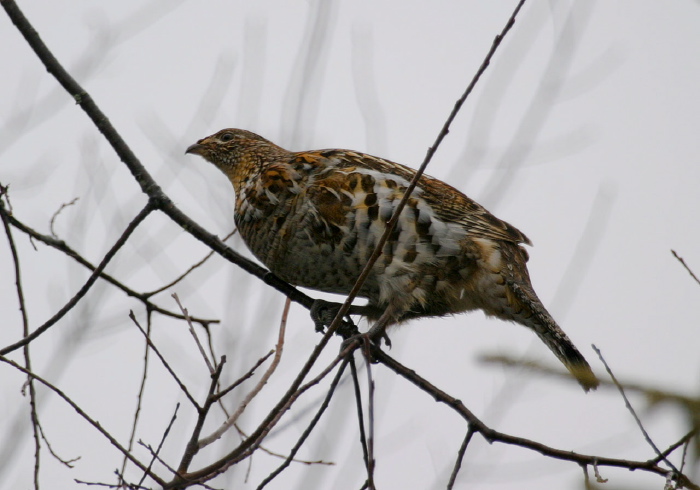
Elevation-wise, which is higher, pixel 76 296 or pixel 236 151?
pixel 236 151

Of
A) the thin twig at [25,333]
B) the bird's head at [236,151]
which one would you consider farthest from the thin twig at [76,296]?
the bird's head at [236,151]

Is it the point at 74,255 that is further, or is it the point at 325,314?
the point at 325,314

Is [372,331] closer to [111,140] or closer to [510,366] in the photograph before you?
[111,140]

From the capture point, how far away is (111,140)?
14.2ft

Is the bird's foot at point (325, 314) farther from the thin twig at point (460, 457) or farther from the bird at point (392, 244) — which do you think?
the thin twig at point (460, 457)

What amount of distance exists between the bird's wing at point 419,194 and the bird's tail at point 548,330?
1.46ft

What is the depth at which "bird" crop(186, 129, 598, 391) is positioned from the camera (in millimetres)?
5234

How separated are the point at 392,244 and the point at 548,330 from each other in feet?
4.06

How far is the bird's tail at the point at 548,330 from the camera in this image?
5.13 m

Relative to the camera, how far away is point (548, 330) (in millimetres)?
5234

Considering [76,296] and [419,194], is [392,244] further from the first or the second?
[76,296]

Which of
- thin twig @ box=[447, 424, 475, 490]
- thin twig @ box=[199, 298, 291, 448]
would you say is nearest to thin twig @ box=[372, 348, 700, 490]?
thin twig @ box=[447, 424, 475, 490]

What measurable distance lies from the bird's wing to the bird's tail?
1.46 ft

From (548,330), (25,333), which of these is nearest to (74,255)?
(25,333)
